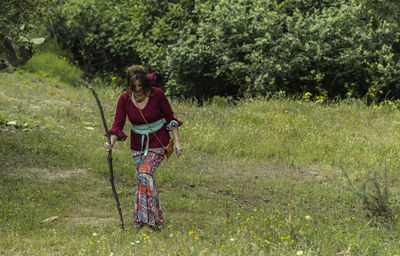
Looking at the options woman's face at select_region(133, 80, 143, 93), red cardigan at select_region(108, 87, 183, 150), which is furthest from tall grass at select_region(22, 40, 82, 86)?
woman's face at select_region(133, 80, 143, 93)

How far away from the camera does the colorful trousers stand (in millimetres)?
5898

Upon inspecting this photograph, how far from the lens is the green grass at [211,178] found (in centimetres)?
518

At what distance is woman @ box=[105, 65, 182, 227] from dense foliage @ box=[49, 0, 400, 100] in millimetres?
7013

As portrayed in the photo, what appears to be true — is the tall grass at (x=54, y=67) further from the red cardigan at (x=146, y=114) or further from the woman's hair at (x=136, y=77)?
the woman's hair at (x=136, y=77)

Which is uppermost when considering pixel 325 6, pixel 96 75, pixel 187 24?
pixel 325 6

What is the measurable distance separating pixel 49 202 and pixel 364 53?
8.81m

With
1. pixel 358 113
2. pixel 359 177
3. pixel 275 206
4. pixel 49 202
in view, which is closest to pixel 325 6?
pixel 358 113

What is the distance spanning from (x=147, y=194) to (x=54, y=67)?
11008 mm

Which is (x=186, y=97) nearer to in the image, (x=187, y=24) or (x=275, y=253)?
(x=187, y=24)

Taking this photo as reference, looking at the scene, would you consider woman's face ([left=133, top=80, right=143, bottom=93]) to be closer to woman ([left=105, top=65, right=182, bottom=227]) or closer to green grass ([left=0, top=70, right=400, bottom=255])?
woman ([left=105, top=65, right=182, bottom=227])

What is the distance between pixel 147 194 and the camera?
5.89 meters

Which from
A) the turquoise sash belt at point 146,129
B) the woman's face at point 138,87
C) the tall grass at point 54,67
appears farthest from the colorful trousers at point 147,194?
the tall grass at point 54,67

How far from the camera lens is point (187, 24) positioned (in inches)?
585

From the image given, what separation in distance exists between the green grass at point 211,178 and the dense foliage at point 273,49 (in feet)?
2.82
